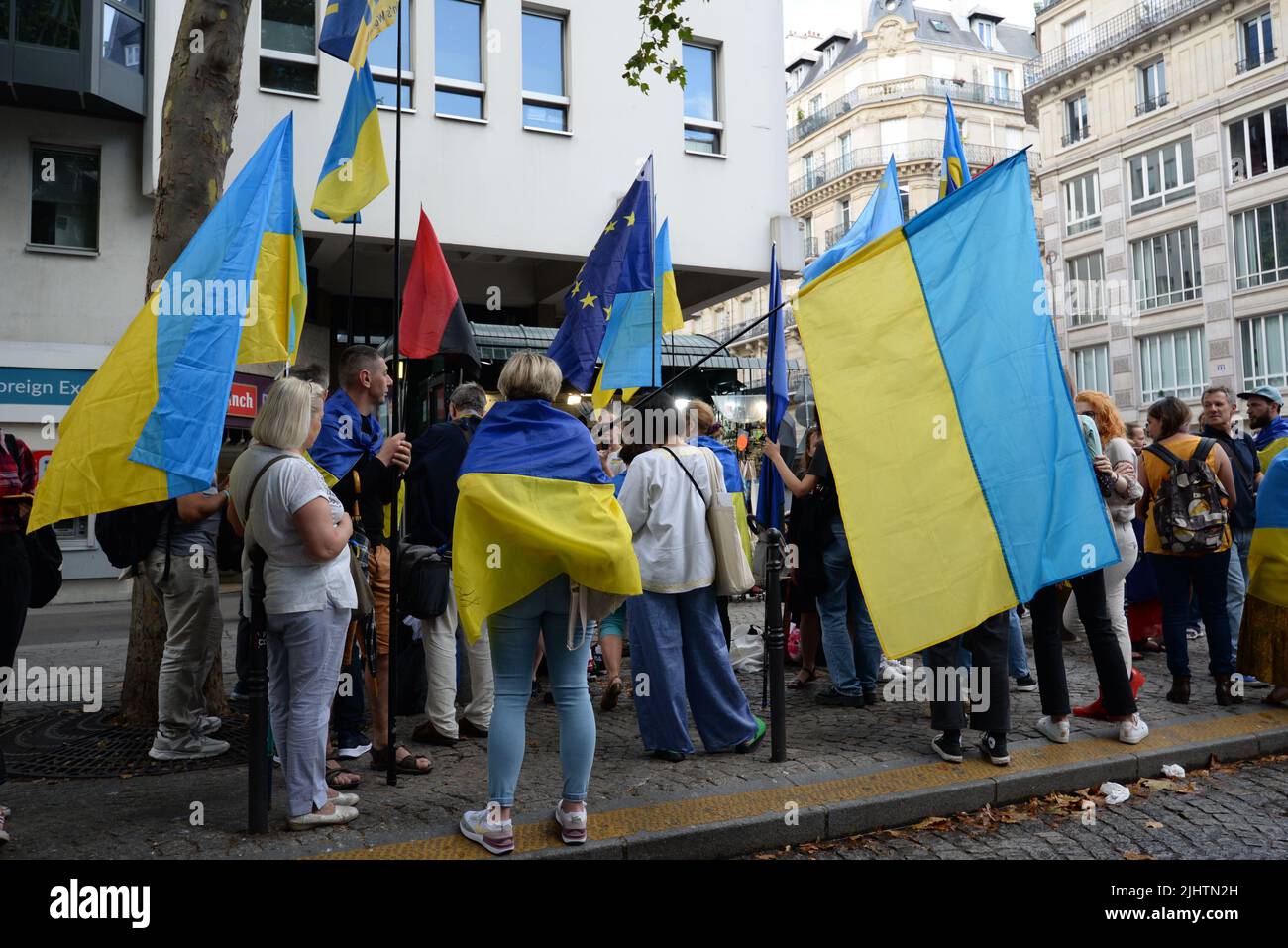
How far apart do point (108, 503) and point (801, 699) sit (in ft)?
15.4

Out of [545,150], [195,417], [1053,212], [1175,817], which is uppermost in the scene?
[1053,212]

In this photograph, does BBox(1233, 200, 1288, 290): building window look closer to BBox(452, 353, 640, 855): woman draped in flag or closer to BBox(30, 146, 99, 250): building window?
BBox(30, 146, 99, 250): building window

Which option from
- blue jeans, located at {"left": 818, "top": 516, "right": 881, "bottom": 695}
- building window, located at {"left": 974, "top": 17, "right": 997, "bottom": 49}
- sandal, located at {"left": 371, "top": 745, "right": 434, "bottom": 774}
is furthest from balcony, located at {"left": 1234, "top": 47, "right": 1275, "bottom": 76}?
sandal, located at {"left": 371, "top": 745, "right": 434, "bottom": 774}

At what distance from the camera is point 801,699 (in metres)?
6.84

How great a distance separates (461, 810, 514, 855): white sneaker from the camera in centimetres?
377

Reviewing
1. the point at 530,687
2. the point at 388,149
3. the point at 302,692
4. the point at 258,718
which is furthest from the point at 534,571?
the point at 388,149

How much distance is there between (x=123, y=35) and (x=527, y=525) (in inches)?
564

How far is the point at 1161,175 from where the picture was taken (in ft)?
119

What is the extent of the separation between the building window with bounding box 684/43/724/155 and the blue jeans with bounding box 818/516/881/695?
11.2 m

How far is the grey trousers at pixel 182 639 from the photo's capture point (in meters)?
5.24

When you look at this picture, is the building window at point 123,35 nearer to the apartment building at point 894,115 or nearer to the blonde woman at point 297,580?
the blonde woman at point 297,580

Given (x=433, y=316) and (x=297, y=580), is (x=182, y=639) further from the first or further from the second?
(x=433, y=316)

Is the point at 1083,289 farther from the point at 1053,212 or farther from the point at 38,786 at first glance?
the point at 38,786
